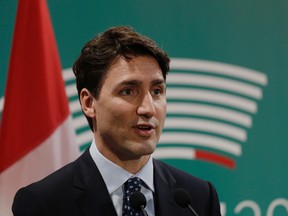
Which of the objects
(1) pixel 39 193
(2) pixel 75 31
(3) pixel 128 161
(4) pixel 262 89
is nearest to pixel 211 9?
(4) pixel 262 89

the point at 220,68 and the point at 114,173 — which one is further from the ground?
the point at 220,68

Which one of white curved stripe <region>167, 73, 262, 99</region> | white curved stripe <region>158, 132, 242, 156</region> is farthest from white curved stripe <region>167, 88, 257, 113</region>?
white curved stripe <region>158, 132, 242, 156</region>

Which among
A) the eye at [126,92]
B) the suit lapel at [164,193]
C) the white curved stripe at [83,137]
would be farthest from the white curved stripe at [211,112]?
the eye at [126,92]

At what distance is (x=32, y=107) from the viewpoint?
8.80 feet

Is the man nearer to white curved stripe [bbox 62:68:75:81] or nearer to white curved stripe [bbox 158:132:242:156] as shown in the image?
white curved stripe [bbox 62:68:75:81]

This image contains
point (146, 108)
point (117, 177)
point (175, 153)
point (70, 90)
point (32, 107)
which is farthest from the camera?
point (175, 153)

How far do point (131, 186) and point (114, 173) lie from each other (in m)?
0.07

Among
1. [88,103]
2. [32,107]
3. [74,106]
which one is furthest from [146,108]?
[74,106]

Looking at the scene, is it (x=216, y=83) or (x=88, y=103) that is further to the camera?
(x=216, y=83)

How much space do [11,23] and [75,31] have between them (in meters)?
0.32

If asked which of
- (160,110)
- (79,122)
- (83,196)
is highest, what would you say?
(160,110)

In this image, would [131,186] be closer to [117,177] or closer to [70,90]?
[117,177]

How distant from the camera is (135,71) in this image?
1.87 m

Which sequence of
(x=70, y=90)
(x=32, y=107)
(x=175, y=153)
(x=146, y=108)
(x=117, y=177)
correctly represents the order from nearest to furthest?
1. (x=146, y=108)
2. (x=117, y=177)
3. (x=32, y=107)
4. (x=70, y=90)
5. (x=175, y=153)
